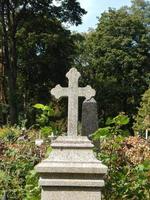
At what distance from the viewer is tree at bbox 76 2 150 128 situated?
170 feet

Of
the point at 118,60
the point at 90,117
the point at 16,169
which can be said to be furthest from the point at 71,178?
the point at 118,60

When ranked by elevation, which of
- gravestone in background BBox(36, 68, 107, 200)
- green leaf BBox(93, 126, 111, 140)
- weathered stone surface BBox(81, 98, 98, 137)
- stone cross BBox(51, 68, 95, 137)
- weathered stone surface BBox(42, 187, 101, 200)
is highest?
weathered stone surface BBox(81, 98, 98, 137)

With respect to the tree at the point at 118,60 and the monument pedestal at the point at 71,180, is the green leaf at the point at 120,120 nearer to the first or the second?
the monument pedestal at the point at 71,180

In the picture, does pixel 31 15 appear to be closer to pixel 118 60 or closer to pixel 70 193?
pixel 118 60

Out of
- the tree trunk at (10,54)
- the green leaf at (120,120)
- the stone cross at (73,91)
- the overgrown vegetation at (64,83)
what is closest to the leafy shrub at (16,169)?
the overgrown vegetation at (64,83)

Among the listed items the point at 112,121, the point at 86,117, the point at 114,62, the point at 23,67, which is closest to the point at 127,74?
the point at 114,62

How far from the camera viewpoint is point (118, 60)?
53.5 metres

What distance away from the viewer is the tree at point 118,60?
2039 inches

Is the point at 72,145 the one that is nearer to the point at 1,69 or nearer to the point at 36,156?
the point at 36,156

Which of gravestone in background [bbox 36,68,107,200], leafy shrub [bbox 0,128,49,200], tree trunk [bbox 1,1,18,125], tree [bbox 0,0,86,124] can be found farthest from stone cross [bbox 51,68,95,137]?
tree [bbox 0,0,86,124]

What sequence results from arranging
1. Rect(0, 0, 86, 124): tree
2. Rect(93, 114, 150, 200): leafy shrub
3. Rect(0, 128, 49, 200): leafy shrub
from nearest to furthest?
Rect(93, 114, 150, 200): leafy shrub → Rect(0, 128, 49, 200): leafy shrub → Rect(0, 0, 86, 124): tree

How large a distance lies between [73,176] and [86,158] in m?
0.21

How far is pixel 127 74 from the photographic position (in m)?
53.2

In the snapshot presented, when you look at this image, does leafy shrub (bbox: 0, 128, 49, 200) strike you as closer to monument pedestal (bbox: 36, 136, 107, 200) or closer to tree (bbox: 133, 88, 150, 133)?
monument pedestal (bbox: 36, 136, 107, 200)
